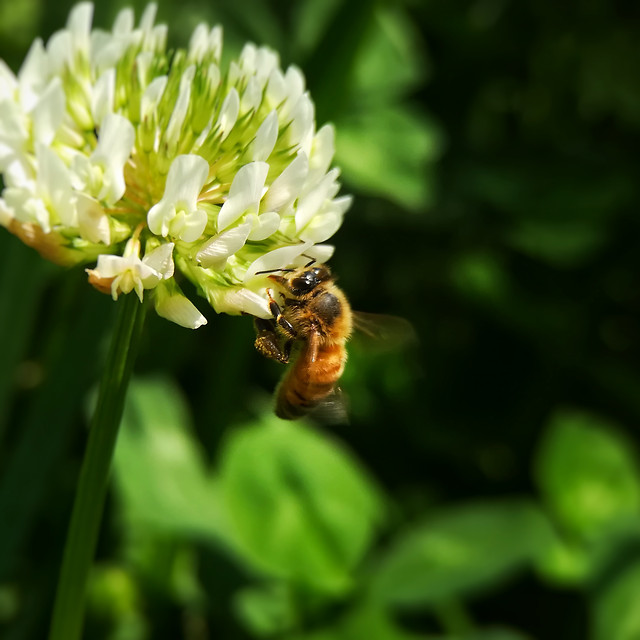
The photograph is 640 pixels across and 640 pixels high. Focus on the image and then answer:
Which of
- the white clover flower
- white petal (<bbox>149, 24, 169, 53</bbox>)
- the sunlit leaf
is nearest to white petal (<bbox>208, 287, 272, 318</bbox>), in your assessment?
the white clover flower

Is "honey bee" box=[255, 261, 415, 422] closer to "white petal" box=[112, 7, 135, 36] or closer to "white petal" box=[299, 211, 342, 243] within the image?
"white petal" box=[299, 211, 342, 243]

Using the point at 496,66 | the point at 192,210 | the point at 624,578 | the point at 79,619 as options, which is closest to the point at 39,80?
the point at 192,210

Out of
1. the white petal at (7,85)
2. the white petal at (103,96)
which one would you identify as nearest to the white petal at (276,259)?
the white petal at (103,96)

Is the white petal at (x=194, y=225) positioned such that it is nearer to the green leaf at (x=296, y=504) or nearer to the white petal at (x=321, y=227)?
the white petal at (x=321, y=227)

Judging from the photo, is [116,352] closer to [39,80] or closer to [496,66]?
[39,80]

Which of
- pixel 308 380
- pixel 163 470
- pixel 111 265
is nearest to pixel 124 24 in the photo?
pixel 111 265

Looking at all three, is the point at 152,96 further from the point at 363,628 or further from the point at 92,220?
the point at 363,628
